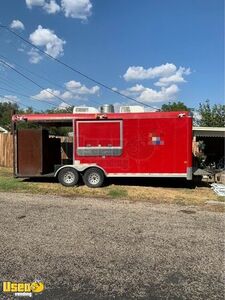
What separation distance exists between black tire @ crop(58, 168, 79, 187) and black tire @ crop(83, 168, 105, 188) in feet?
1.26

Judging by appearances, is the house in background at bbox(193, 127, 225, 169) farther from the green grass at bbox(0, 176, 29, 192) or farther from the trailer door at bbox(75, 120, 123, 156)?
the green grass at bbox(0, 176, 29, 192)

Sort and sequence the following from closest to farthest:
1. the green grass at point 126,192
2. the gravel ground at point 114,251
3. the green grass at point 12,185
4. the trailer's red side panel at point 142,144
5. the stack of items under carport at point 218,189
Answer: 1. the gravel ground at point 114,251
2. the green grass at point 126,192
3. the stack of items under carport at point 218,189
4. the green grass at point 12,185
5. the trailer's red side panel at point 142,144

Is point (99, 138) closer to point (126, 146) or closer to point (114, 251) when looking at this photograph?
point (126, 146)

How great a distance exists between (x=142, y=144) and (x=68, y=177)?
9.56 ft

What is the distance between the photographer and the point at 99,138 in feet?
45.0

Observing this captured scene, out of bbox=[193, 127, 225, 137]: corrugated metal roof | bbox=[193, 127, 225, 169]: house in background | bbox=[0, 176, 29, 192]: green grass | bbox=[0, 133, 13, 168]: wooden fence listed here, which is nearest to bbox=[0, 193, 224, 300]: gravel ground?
bbox=[0, 176, 29, 192]: green grass

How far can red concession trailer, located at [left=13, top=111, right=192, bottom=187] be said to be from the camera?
1333cm

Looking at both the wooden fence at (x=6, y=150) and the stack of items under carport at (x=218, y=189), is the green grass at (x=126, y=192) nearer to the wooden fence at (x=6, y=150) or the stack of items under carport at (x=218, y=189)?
the stack of items under carport at (x=218, y=189)

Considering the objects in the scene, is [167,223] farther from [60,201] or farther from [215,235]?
[60,201]

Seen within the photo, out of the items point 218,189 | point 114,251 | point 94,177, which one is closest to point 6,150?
point 94,177

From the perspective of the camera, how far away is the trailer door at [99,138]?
44.8 ft

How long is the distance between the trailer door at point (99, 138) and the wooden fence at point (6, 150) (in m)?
8.98

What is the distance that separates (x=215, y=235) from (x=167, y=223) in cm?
119

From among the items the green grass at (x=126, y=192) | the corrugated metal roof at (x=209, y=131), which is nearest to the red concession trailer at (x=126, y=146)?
the green grass at (x=126, y=192)
